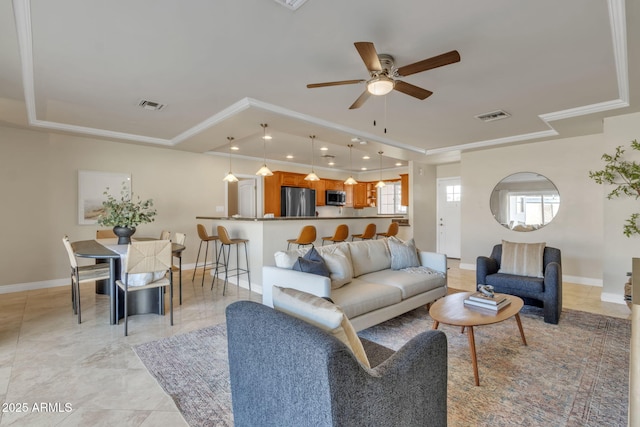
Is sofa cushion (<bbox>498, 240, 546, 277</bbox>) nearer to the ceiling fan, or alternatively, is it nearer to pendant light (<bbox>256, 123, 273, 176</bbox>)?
the ceiling fan

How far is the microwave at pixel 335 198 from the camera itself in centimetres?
916

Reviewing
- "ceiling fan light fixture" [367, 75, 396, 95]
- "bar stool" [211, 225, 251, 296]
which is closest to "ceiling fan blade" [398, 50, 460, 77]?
"ceiling fan light fixture" [367, 75, 396, 95]

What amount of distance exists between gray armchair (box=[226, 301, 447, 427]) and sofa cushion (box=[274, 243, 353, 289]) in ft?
4.88

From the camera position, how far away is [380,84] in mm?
2525

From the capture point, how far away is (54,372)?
232 cm

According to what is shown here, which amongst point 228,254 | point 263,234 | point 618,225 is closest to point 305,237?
point 263,234

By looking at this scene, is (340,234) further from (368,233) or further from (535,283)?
(535,283)

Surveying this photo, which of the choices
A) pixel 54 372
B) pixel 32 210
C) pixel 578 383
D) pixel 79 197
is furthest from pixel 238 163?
pixel 578 383

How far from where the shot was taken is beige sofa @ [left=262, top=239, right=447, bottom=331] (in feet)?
8.98

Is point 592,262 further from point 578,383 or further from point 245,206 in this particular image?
point 245,206

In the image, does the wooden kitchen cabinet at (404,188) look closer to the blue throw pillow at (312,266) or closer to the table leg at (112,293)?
the blue throw pillow at (312,266)

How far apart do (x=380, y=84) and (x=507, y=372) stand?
2.45m

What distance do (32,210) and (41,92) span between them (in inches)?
92.8

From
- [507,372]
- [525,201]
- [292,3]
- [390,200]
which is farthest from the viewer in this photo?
[390,200]
